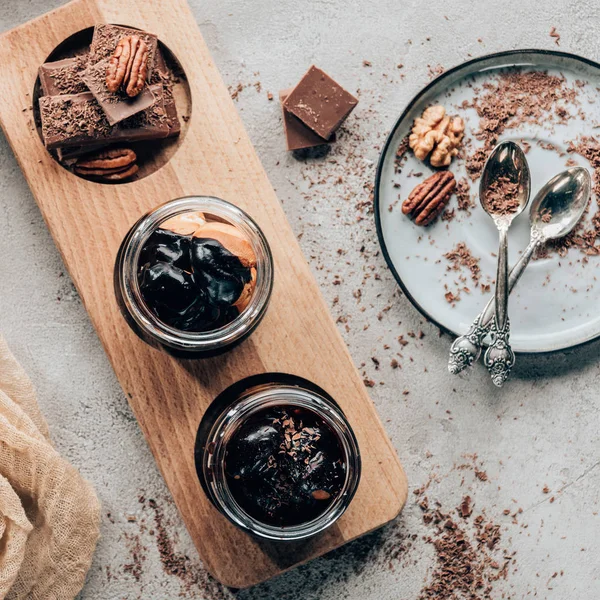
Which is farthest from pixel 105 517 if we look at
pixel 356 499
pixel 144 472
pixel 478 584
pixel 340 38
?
pixel 340 38

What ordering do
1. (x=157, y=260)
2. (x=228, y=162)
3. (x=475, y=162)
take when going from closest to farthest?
(x=157, y=260), (x=228, y=162), (x=475, y=162)

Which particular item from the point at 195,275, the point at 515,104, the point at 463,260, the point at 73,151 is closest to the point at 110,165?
the point at 73,151

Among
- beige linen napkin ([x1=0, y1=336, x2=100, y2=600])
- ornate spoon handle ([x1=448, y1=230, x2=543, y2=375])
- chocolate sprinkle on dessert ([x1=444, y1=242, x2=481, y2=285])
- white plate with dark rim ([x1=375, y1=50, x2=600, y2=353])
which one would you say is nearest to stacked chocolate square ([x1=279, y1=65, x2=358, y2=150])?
white plate with dark rim ([x1=375, y1=50, x2=600, y2=353])

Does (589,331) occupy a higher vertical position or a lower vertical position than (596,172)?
lower

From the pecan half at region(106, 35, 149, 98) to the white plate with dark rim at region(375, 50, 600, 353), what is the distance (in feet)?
1.65

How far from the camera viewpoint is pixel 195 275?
3.00 ft

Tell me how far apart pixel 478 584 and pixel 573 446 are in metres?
0.36

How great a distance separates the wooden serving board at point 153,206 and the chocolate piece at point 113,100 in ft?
0.33

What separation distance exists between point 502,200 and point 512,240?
0.09m

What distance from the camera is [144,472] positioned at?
1372 mm

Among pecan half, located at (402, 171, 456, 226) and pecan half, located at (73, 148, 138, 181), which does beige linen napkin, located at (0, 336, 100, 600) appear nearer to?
pecan half, located at (73, 148, 138, 181)

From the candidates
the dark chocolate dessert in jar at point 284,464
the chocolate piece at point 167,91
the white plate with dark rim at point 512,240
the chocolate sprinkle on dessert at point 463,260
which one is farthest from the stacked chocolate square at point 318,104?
the dark chocolate dessert in jar at point 284,464

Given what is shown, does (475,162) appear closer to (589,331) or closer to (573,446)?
(589,331)

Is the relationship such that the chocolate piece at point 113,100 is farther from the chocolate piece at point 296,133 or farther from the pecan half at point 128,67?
the chocolate piece at point 296,133
